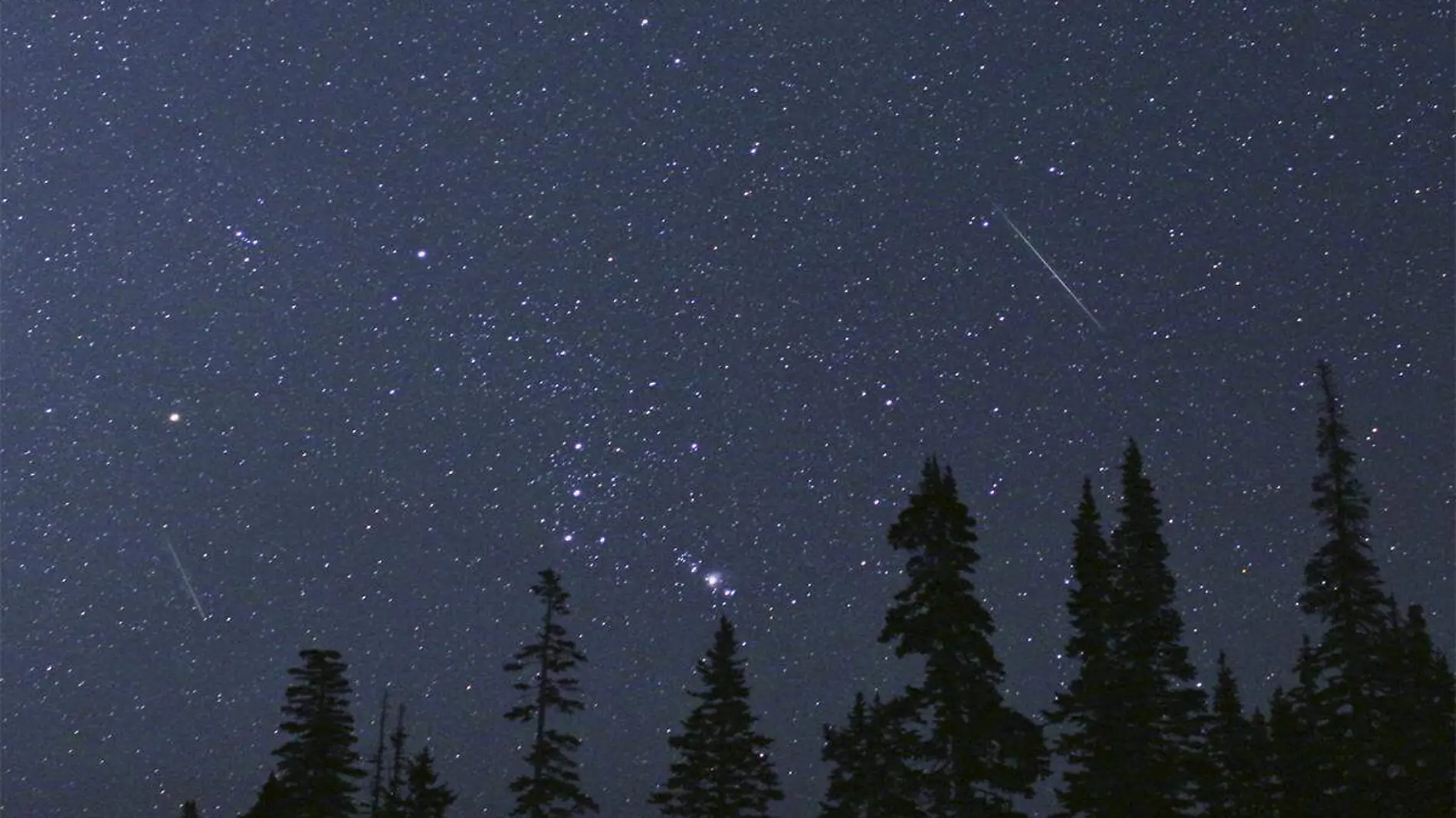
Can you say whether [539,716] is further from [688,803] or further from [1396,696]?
[1396,696]

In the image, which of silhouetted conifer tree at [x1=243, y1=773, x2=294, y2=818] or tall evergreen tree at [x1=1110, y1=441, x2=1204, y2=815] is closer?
tall evergreen tree at [x1=1110, y1=441, x2=1204, y2=815]

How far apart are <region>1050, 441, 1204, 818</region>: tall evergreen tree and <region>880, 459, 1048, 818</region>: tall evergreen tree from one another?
19.1ft

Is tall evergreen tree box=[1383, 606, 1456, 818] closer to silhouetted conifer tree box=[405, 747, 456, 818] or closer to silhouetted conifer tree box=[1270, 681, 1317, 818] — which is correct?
silhouetted conifer tree box=[1270, 681, 1317, 818]

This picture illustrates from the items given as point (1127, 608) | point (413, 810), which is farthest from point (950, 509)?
point (413, 810)

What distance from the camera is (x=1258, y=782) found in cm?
5034

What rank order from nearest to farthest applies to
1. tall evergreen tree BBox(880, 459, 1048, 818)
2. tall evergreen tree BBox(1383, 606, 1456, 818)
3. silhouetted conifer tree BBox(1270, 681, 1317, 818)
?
1. tall evergreen tree BBox(880, 459, 1048, 818)
2. tall evergreen tree BBox(1383, 606, 1456, 818)
3. silhouetted conifer tree BBox(1270, 681, 1317, 818)

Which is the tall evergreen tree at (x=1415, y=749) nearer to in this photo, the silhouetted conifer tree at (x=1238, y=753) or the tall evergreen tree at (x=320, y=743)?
the silhouetted conifer tree at (x=1238, y=753)

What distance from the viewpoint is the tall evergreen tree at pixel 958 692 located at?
29.8 m

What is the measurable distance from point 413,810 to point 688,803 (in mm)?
13969

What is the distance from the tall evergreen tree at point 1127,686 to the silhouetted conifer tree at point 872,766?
18.3 ft

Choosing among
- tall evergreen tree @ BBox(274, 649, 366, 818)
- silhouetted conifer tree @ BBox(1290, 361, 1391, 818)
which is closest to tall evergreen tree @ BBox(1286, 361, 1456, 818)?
silhouetted conifer tree @ BBox(1290, 361, 1391, 818)

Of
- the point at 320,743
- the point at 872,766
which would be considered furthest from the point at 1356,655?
the point at 320,743

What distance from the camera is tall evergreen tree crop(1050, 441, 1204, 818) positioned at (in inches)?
1390

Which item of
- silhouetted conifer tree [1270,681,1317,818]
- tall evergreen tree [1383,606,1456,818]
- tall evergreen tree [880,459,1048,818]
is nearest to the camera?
tall evergreen tree [880,459,1048,818]
